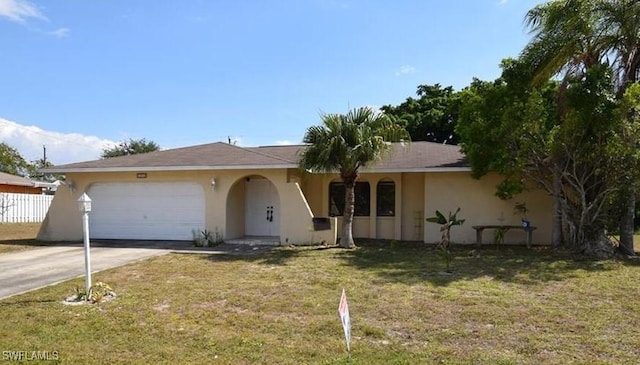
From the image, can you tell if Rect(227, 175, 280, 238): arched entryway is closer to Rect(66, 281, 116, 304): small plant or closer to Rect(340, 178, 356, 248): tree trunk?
Rect(340, 178, 356, 248): tree trunk

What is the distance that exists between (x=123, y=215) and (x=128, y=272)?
7677mm

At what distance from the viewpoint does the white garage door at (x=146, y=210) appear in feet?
57.0

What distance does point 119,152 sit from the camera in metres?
54.7

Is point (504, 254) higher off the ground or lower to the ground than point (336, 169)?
lower

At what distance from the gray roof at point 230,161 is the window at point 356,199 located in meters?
1.62

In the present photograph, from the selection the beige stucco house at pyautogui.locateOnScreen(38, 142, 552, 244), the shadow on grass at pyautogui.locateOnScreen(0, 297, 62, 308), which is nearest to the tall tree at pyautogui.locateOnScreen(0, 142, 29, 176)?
the beige stucco house at pyautogui.locateOnScreen(38, 142, 552, 244)

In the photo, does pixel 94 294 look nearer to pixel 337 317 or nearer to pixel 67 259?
pixel 337 317

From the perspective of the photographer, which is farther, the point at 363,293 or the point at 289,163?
the point at 289,163

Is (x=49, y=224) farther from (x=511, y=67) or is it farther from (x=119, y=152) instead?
(x=119, y=152)

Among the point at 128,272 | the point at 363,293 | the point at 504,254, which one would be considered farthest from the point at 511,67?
the point at 128,272

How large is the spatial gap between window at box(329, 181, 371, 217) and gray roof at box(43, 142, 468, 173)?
1622mm

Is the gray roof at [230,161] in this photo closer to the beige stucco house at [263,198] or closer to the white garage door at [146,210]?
the beige stucco house at [263,198]

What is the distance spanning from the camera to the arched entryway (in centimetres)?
1842

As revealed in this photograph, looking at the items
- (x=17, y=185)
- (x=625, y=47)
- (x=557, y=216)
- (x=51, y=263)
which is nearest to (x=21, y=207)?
(x=17, y=185)
